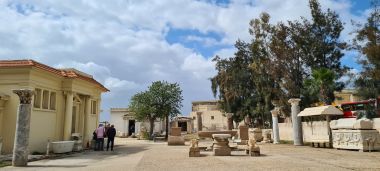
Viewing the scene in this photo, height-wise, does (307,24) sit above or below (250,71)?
above

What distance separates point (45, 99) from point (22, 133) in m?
6.75

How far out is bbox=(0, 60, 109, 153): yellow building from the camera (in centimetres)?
1805

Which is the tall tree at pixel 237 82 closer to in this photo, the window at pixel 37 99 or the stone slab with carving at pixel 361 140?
the stone slab with carving at pixel 361 140

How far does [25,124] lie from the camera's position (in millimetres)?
14031

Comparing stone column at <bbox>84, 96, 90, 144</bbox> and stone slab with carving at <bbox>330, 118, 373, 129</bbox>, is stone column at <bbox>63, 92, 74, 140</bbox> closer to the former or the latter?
stone column at <bbox>84, 96, 90, 144</bbox>

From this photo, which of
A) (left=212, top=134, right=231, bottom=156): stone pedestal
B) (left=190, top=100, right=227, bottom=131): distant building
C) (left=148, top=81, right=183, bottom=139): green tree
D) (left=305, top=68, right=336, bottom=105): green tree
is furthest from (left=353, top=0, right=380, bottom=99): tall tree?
(left=190, top=100, right=227, bottom=131): distant building

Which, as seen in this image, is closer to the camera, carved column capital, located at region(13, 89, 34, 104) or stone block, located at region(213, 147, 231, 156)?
carved column capital, located at region(13, 89, 34, 104)

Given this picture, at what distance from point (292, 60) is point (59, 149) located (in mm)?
22984

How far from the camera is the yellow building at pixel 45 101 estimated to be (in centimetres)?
1805

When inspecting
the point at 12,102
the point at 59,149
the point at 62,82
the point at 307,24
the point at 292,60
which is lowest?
the point at 59,149

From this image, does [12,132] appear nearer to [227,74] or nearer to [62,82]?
[62,82]

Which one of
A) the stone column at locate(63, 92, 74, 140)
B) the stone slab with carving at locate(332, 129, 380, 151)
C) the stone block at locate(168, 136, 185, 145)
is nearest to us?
the stone slab with carving at locate(332, 129, 380, 151)

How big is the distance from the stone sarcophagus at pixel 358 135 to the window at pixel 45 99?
1676 cm

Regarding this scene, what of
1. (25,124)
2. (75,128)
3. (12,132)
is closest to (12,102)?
(12,132)
